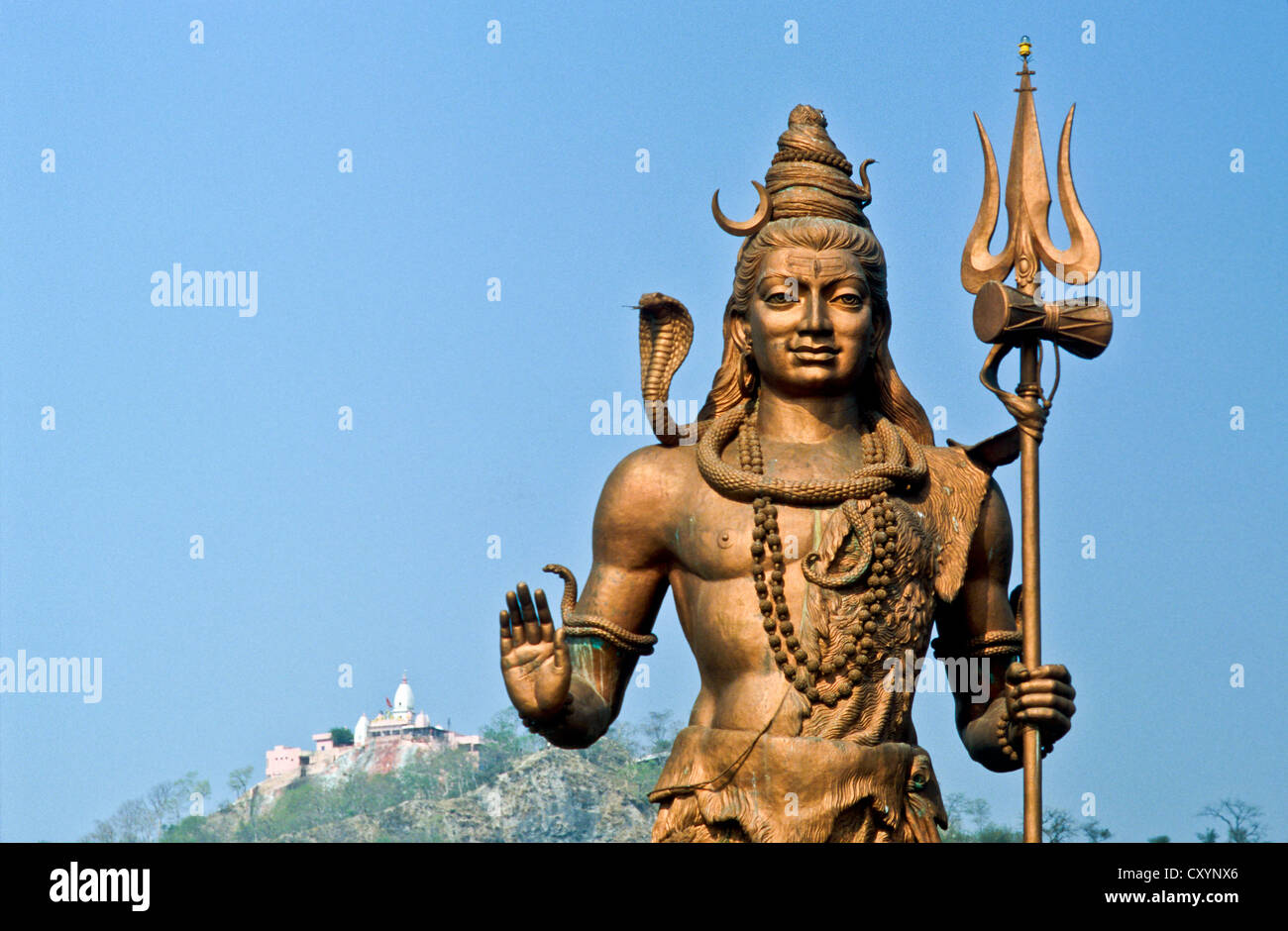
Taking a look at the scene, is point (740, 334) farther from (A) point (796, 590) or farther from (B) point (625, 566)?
(A) point (796, 590)

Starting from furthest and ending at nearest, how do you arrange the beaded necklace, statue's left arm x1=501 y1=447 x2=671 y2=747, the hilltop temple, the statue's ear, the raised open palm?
the hilltop temple
the statue's ear
statue's left arm x1=501 y1=447 x2=671 y2=747
the beaded necklace
the raised open palm

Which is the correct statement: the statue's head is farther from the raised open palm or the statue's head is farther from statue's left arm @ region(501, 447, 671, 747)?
the raised open palm

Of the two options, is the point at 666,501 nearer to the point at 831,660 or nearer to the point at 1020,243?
the point at 831,660

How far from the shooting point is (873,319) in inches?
468

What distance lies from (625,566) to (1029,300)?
8.06 ft

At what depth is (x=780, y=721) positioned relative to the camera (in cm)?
1100

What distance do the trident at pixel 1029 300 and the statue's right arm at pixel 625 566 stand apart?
69.8 inches

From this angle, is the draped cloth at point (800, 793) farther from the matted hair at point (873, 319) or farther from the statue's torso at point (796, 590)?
the matted hair at point (873, 319)

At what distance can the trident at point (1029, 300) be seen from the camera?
11.0 metres

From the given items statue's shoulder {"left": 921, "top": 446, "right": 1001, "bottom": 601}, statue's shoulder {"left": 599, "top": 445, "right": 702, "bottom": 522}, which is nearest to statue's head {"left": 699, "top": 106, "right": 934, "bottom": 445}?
statue's shoulder {"left": 921, "top": 446, "right": 1001, "bottom": 601}

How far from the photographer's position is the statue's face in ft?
37.9

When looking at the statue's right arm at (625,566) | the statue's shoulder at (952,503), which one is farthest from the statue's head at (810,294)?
the statue's right arm at (625,566)

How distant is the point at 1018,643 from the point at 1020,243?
208cm
